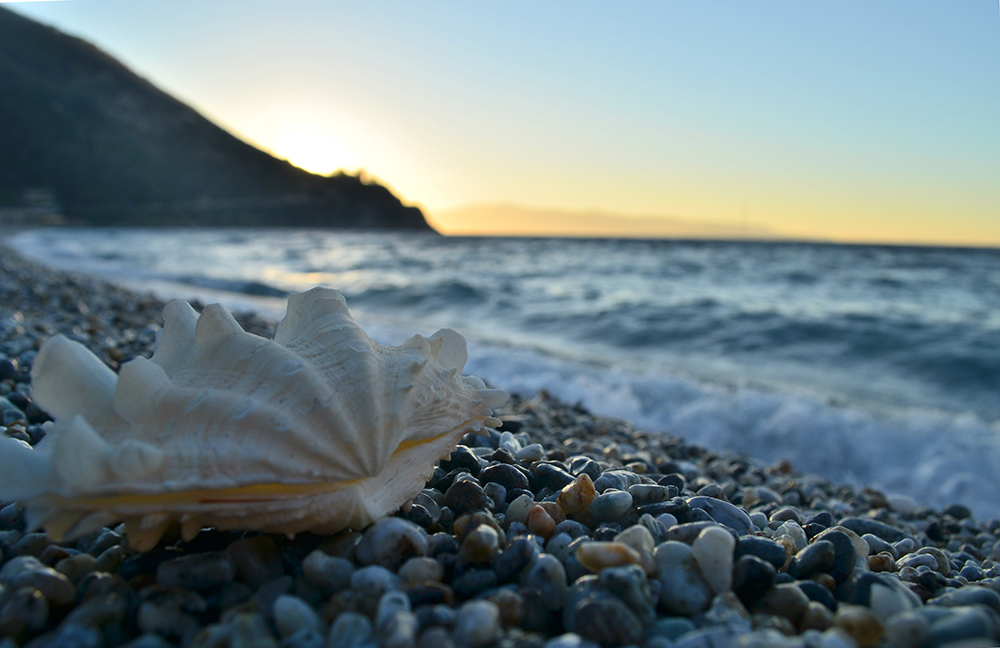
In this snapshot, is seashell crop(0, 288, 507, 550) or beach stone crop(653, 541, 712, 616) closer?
seashell crop(0, 288, 507, 550)

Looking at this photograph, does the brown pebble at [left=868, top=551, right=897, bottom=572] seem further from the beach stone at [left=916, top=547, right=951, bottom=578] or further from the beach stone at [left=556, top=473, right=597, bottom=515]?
the beach stone at [left=556, top=473, right=597, bottom=515]

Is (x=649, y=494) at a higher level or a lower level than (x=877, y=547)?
higher

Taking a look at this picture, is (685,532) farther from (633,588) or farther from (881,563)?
(881,563)

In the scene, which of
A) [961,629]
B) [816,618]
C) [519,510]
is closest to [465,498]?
[519,510]

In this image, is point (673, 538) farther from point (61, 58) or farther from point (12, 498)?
point (61, 58)

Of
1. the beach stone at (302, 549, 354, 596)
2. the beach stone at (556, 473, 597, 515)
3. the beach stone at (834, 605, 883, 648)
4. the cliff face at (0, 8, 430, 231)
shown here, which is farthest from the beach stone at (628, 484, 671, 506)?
the cliff face at (0, 8, 430, 231)

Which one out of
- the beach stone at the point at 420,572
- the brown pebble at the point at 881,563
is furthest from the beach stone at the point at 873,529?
the beach stone at the point at 420,572

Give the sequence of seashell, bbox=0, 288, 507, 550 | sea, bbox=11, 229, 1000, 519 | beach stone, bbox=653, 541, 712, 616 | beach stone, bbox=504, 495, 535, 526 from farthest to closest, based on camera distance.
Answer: sea, bbox=11, 229, 1000, 519, beach stone, bbox=504, 495, 535, 526, beach stone, bbox=653, 541, 712, 616, seashell, bbox=0, 288, 507, 550
